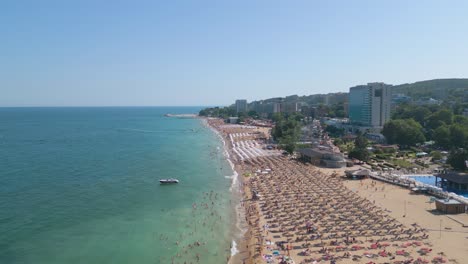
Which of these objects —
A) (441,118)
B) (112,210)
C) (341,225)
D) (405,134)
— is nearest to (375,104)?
(441,118)

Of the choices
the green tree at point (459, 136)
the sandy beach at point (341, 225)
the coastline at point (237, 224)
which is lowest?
the coastline at point (237, 224)

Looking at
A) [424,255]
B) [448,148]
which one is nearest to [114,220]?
[424,255]

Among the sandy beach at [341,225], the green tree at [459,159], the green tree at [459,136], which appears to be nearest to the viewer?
the sandy beach at [341,225]

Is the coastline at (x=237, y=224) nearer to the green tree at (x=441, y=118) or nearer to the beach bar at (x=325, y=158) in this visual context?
the beach bar at (x=325, y=158)

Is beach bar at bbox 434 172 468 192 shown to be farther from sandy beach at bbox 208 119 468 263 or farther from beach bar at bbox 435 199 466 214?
beach bar at bbox 435 199 466 214

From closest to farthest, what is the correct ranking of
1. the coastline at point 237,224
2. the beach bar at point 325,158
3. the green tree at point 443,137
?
1. the coastline at point 237,224
2. the beach bar at point 325,158
3. the green tree at point 443,137

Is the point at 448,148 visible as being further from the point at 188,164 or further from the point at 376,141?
the point at 188,164

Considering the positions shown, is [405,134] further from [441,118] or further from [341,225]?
[341,225]

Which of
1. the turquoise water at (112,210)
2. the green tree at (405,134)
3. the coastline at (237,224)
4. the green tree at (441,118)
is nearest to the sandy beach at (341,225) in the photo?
the coastline at (237,224)
